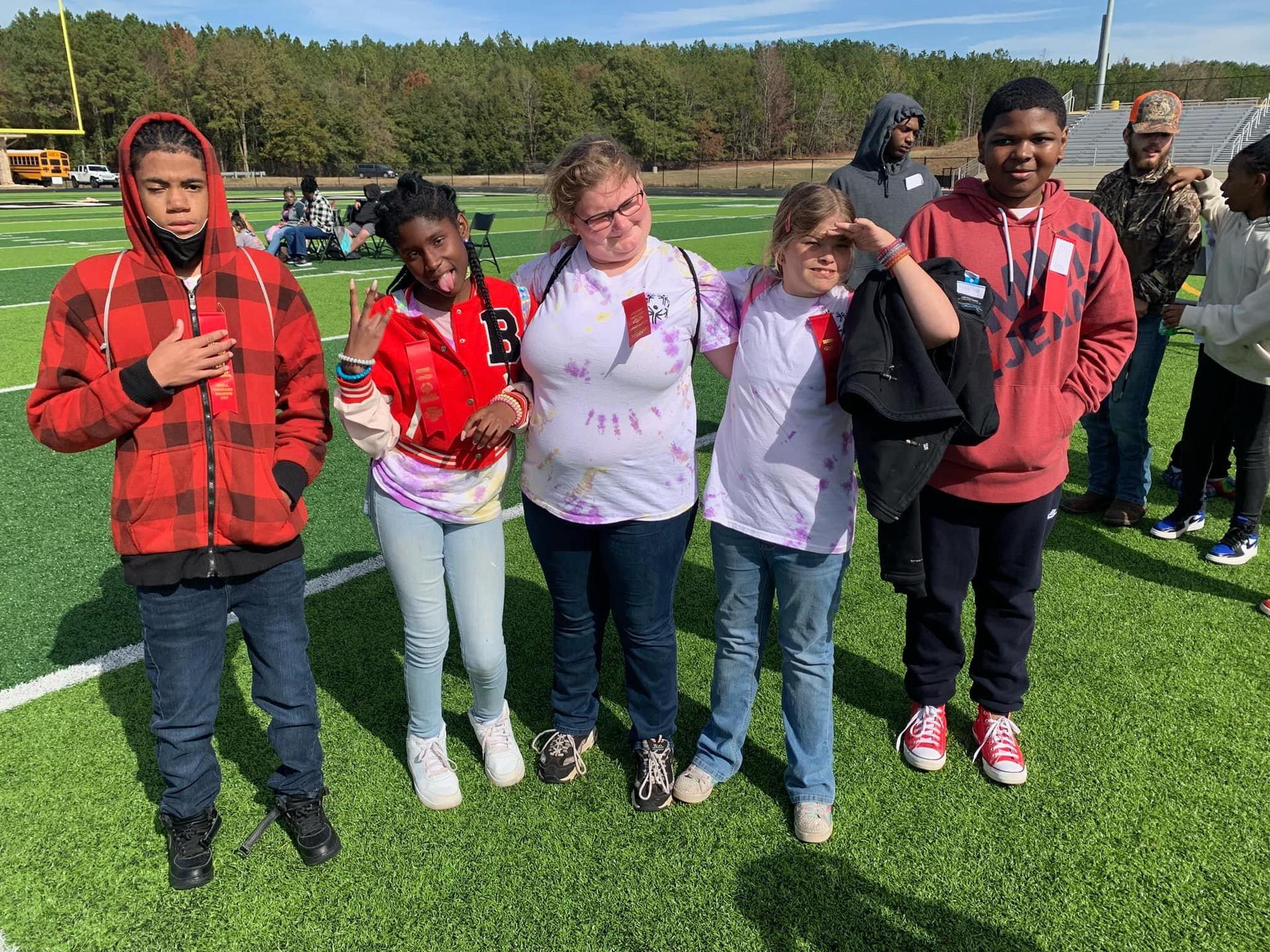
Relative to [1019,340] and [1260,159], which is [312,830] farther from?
[1260,159]

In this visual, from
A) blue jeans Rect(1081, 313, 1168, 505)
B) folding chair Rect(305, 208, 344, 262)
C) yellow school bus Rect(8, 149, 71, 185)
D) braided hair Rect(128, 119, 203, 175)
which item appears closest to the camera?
braided hair Rect(128, 119, 203, 175)

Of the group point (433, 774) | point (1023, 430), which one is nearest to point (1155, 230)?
point (1023, 430)

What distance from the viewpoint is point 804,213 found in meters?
2.06

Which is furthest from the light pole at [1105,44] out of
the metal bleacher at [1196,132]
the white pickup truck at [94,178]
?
the white pickup truck at [94,178]

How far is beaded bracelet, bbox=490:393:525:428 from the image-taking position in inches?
86.9

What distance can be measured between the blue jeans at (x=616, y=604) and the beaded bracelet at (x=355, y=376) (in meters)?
0.58

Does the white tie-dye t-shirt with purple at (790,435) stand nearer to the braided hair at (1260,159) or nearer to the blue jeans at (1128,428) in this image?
the braided hair at (1260,159)

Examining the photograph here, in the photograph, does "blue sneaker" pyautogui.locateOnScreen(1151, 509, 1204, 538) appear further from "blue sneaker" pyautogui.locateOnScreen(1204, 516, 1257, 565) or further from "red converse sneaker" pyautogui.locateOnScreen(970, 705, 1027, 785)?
"red converse sneaker" pyautogui.locateOnScreen(970, 705, 1027, 785)

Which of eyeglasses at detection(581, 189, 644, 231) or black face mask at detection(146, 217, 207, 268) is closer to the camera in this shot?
black face mask at detection(146, 217, 207, 268)

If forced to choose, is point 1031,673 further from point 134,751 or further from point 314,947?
point 134,751

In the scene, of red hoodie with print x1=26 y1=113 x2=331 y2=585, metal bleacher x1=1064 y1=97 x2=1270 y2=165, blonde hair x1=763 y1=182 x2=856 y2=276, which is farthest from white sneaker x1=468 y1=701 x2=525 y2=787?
metal bleacher x1=1064 y1=97 x2=1270 y2=165

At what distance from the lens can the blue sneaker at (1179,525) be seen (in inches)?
A: 172

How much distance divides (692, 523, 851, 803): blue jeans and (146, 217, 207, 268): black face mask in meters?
1.47

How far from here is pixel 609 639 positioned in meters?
3.58
